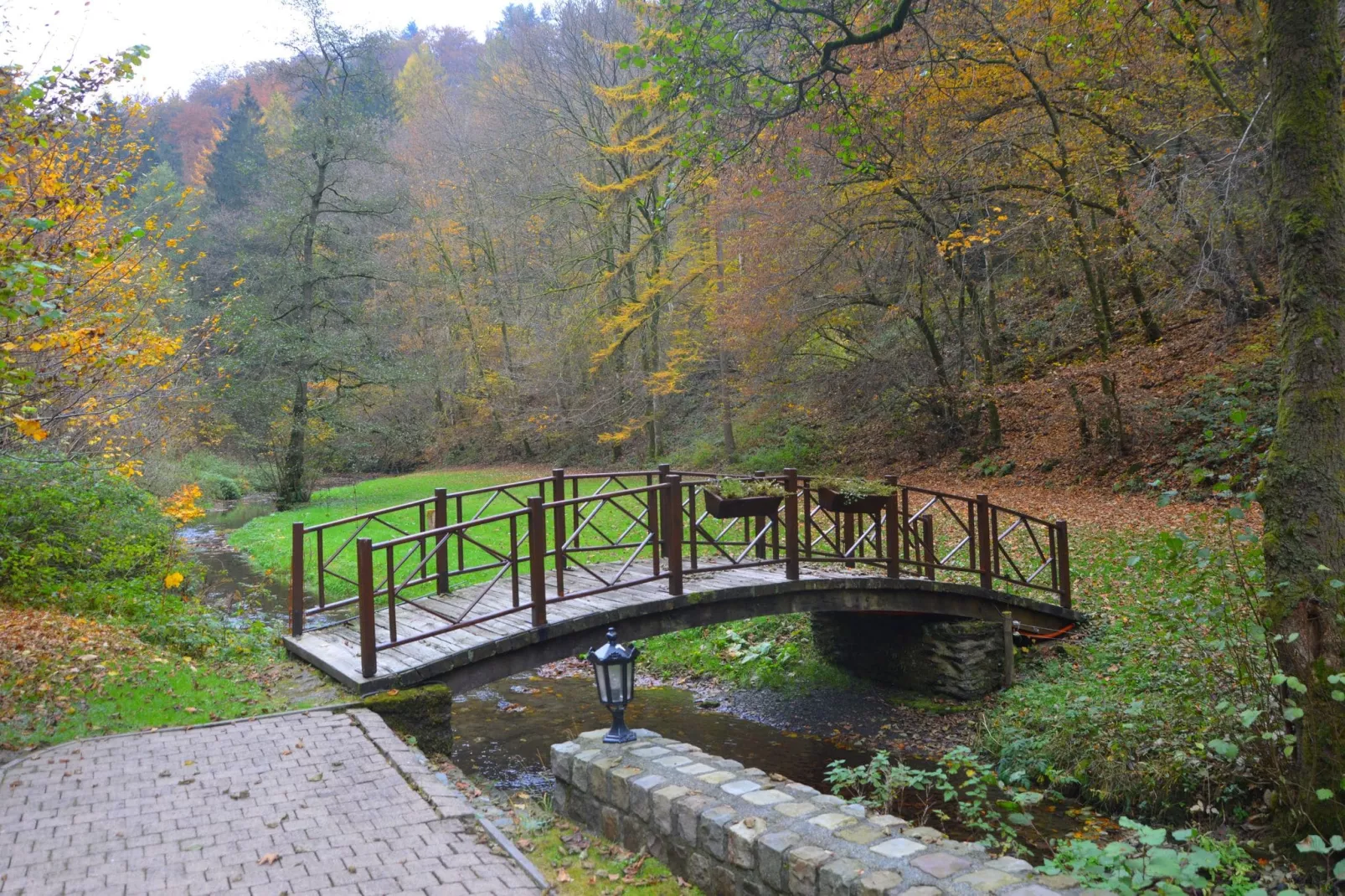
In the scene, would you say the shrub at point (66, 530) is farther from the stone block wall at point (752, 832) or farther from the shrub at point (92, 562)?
the stone block wall at point (752, 832)

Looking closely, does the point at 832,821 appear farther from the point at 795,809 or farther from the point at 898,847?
the point at 898,847

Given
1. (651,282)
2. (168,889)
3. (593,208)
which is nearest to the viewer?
(168,889)

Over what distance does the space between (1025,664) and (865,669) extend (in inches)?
69.1

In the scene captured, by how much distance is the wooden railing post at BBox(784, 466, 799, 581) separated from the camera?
28.1ft

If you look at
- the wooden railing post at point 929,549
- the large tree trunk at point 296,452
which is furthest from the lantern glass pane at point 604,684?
the large tree trunk at point 296,452

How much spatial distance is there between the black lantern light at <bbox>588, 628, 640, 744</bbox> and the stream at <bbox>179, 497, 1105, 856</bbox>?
140cm

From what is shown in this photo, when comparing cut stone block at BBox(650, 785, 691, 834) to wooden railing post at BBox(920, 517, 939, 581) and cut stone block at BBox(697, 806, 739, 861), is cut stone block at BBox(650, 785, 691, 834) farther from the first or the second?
wooden railing post at BBox(920, 517, 939, 581)

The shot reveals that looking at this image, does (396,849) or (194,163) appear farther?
(194,163)

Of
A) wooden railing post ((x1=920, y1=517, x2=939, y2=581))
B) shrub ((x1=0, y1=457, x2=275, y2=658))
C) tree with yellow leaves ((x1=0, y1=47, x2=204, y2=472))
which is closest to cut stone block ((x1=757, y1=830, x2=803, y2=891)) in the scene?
tree with yellow leaves ((x1=0, y1=47, x2=204, y2=472))

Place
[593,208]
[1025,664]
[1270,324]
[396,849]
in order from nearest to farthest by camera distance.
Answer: [396,849]
[1025,664]
[1270,324]
[593,208]

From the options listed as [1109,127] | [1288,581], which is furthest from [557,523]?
[1109,127]

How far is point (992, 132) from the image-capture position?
15.2 m

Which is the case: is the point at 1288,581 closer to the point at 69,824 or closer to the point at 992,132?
the point at 69,824

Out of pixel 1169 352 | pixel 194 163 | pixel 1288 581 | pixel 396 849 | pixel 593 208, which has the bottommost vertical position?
pixel 396 849
